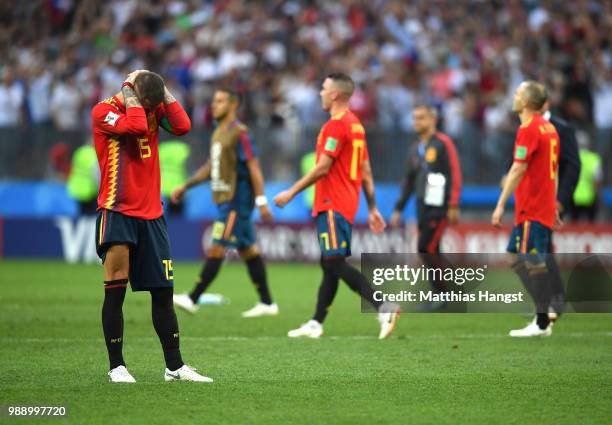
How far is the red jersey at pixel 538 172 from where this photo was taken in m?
11.1

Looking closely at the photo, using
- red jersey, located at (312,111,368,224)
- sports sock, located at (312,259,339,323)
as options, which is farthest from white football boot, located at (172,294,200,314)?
red jersey, located at (312,111,368,224)

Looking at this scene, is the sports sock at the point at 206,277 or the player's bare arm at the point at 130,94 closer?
the player's bare arm at the point at 130,94

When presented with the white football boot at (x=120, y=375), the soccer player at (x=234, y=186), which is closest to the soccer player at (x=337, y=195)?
the soccer player at (x=234, y=186)

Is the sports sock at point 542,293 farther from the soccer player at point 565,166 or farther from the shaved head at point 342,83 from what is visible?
the shaved head at point 342,83

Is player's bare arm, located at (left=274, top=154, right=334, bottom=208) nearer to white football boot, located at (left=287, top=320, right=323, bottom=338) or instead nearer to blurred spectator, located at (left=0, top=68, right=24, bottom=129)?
white football boot, located at (left=287, top=320, right=323, bottom=338)

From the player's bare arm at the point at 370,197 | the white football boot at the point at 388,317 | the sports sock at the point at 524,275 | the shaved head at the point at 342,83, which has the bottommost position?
the white football boot at the point at 388,317

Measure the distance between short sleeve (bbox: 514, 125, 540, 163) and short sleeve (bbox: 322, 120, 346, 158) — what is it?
5.44 ft

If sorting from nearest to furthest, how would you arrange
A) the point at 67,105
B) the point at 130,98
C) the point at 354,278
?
the point at 130,98
the point at 354,278
the point at 67,105

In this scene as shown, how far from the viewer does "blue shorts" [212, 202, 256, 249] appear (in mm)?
13359

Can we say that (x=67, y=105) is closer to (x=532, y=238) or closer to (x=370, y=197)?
(x=370, y=197)

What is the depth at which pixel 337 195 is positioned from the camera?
36.8ft

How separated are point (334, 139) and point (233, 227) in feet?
8.92

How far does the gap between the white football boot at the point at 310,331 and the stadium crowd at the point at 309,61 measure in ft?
35.9

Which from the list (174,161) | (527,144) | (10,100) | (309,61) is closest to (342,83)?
(527,144)
